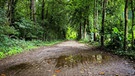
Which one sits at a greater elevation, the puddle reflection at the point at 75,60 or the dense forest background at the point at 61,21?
the dense forest background at the point at 61,21

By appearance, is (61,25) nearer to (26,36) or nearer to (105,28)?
(26,36)

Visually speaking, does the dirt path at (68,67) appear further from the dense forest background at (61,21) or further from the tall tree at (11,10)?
the tall tree at (11,10)

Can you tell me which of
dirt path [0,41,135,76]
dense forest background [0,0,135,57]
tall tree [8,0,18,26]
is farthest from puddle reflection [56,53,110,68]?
tall tree [8,0,18,26]

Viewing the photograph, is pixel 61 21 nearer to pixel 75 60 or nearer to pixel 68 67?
pixel 75 60

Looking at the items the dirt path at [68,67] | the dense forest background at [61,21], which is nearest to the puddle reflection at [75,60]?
the dirt path at [68,67]

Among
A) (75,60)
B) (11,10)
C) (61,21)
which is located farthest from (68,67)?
(61,21)

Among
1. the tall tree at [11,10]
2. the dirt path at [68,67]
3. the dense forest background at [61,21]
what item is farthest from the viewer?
the tall tree at [11,10]

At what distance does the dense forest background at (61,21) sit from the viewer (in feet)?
40.0

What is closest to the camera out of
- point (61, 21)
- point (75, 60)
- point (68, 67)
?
point (68, 67)

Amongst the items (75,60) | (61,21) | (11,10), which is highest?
(11,10)

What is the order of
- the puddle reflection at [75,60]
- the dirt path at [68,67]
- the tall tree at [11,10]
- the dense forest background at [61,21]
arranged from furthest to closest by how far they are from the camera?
the tall tree at [11,10] → the dense forest background at [61,21] → the puddle reflection at [75,60] → the dirt path at [68,67]

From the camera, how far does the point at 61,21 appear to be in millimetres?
29516

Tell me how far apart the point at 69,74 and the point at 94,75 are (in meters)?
0.86

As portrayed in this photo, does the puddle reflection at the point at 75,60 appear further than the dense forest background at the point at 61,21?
No
